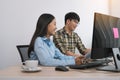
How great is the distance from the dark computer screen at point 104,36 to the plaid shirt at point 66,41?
1.25 meters

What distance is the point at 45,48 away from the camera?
185 cm

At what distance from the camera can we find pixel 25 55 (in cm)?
235

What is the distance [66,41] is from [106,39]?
1522mm

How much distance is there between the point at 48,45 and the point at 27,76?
677mm

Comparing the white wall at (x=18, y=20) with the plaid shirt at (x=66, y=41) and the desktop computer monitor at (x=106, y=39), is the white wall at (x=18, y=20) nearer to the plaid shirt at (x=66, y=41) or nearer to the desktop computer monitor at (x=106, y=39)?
the plaid shirt at (x=66, y=41)

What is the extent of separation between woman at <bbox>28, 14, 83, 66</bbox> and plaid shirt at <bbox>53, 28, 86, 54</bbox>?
77cm

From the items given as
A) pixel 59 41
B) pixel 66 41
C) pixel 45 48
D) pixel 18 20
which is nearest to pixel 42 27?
pixel 45 48

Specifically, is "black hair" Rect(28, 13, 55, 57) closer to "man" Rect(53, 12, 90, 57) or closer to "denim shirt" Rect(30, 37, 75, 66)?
"denim shirt" Rect(30, 37, 75, 66)

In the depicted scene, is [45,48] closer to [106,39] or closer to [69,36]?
[106,39]

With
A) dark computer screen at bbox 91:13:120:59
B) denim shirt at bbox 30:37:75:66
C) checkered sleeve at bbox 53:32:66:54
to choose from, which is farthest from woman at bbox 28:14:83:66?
checkered sleeve at bbox 53:32:66:54

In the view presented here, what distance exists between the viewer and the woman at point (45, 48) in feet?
5.92
